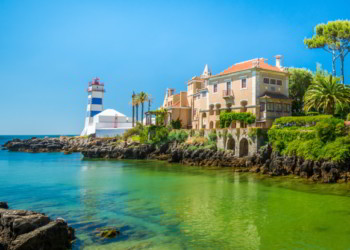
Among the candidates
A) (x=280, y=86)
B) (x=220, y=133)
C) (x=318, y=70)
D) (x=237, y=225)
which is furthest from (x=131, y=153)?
(x=237, y=225)

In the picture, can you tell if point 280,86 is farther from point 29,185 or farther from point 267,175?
point 29,185

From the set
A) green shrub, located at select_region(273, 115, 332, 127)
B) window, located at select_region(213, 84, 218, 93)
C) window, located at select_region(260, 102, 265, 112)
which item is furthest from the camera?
window, located at select_region(213, 84, 218, 93)

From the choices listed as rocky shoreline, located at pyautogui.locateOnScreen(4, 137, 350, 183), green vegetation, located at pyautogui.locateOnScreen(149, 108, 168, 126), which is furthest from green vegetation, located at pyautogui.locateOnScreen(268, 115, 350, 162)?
green vegetation, located at pyautogui.locateOnScreen(149, 108, 168, 126)

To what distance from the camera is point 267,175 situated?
104ft

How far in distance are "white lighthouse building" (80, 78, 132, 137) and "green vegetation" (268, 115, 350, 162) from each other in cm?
4646

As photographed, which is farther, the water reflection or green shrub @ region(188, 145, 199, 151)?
green shrub @ region(188, 145, 199, 151)

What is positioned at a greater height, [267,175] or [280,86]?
[280,86]

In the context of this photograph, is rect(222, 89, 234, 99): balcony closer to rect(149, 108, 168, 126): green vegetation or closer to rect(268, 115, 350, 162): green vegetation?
rect(268, 115, 350, 162): green vegetation

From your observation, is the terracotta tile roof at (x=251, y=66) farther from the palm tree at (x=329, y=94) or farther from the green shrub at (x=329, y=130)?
the green shrub at (x=329, y=130)

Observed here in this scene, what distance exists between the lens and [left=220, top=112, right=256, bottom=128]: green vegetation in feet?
136

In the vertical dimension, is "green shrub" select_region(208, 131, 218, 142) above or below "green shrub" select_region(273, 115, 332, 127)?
below

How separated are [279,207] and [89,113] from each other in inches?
2968

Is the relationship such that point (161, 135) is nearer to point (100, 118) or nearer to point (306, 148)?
A: point (306, 148)

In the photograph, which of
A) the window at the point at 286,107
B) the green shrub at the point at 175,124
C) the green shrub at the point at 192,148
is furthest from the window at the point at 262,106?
the green shrub at the point at 175,124
